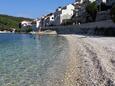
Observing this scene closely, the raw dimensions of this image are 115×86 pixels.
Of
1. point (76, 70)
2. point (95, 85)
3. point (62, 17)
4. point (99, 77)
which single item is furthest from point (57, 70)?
point (62, 17)

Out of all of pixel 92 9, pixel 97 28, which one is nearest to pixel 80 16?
pixel 92 9

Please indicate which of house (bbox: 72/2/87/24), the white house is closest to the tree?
house (bbox: 72/2/87/24)

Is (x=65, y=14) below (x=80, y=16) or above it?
above

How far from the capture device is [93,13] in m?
93.8

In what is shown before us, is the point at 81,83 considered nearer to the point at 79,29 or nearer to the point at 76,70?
the point at 76,70

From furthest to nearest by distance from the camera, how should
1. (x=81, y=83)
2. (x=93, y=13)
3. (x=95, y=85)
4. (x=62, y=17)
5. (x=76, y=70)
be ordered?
(x=62, y=17) → (x=93, y=13) → (x=76, y=70) → (x=81, y=83) → (x=95, y=85)

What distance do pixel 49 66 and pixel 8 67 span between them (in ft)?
8.72

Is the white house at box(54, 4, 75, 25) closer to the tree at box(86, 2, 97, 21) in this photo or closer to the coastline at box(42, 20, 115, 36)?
the coastline at box(42, 20, 115, 36)

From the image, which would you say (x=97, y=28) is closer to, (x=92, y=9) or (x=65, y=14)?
(x=92, y=9)

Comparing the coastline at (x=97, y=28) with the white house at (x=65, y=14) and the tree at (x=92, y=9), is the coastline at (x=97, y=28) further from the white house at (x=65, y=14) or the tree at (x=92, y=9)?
the white house at (x=65, y=14)

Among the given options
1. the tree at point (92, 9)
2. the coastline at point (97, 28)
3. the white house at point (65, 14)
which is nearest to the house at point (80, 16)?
the coastline at point (97, 28)

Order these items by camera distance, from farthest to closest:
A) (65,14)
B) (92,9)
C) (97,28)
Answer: (65,14) < (92,9) < (97,28)

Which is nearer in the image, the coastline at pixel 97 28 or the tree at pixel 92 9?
the coastline at pixel 97 28

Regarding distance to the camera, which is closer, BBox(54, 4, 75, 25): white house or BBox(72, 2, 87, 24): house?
BBox(72, 2, 87, 24): house
